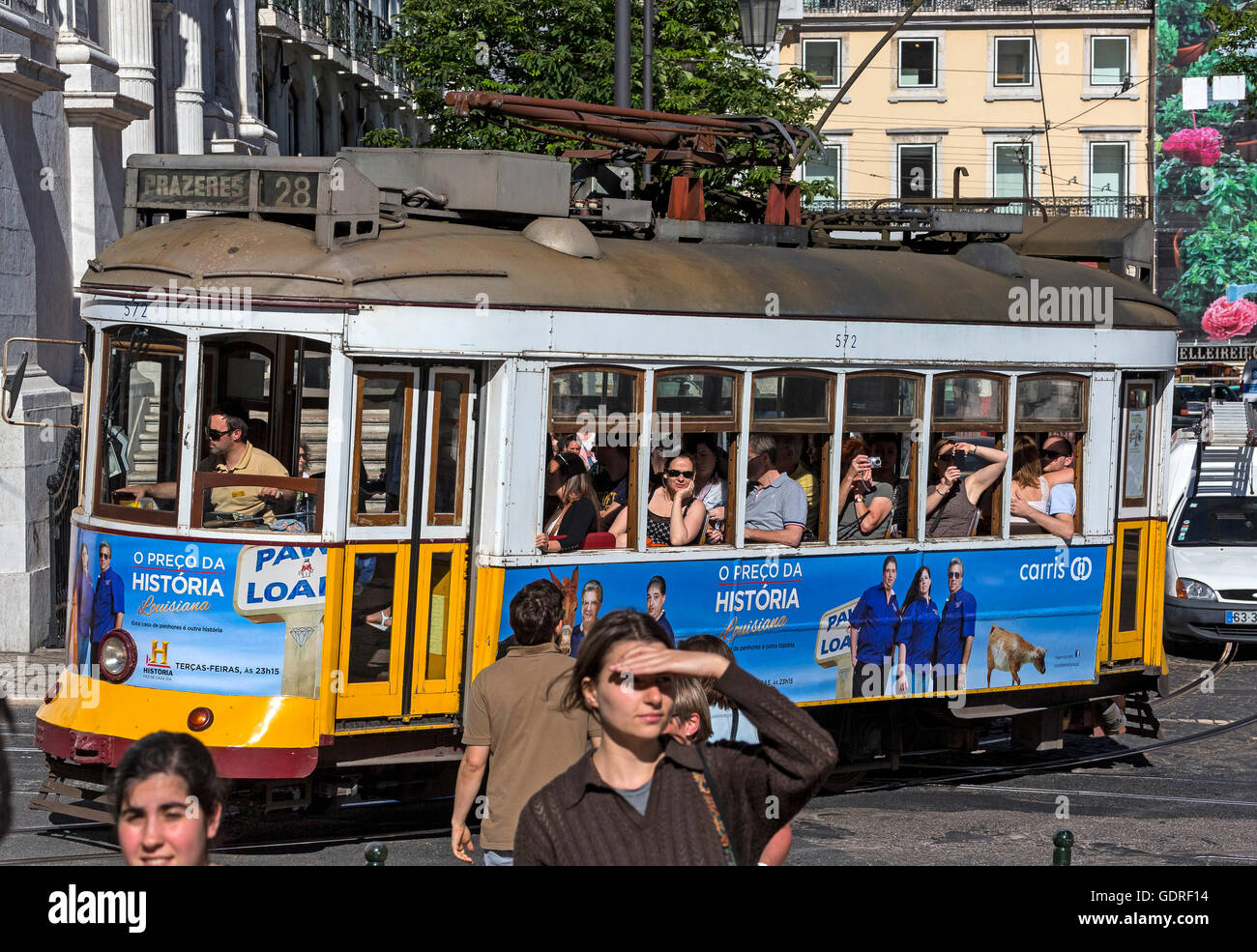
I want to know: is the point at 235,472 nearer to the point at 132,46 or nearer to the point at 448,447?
the point at 448,447

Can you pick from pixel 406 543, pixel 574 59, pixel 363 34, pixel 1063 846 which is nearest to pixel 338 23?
pixel 363 34

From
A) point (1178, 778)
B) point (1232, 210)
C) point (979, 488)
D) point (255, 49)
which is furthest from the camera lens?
point (1232, 210)

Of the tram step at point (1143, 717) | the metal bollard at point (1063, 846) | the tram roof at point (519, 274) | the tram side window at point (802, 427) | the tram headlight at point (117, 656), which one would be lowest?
the tram step at point (1143, 717)

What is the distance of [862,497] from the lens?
33.6 feet

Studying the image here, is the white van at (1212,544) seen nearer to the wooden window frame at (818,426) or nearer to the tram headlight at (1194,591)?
the tram headlight at (1194,591)

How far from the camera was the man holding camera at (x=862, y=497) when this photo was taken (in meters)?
10.2

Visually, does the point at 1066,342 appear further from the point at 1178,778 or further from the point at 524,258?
the point at 524,258

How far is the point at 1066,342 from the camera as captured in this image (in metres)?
11.1

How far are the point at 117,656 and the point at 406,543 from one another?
4.79 feet

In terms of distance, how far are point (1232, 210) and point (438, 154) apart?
56.7m

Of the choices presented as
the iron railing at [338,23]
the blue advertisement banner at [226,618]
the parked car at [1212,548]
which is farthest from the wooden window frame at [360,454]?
the iron railing at [338,23]

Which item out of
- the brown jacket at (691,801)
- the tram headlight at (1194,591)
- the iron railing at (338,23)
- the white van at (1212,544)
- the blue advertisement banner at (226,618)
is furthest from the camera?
the iron railing at (338,23)

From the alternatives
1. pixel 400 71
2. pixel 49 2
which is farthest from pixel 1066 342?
pixel 400 71

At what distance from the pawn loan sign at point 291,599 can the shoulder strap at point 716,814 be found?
15.0 feet
